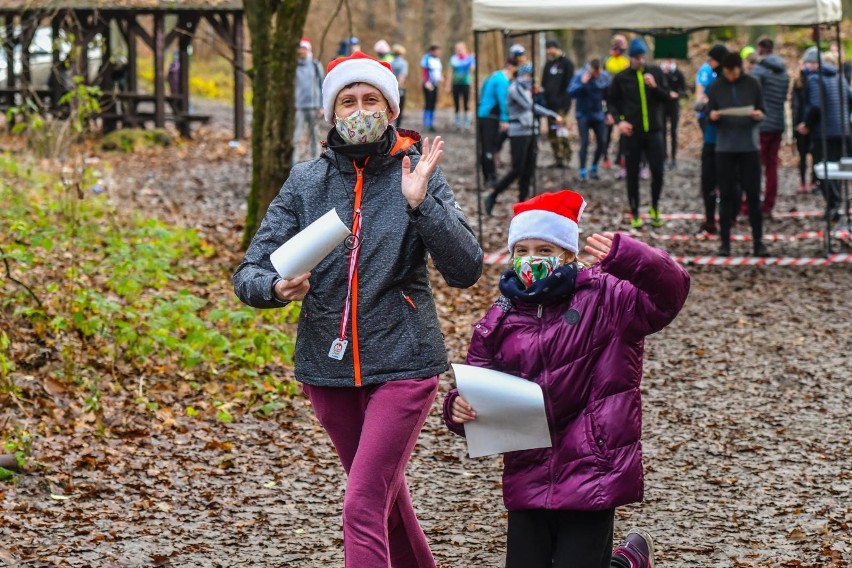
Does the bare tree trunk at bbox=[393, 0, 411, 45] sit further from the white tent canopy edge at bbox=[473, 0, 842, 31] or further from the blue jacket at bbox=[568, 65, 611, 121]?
the white tent canopy edge at bbox=[473, 0, 842, 31]

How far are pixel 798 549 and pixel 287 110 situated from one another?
750 centimetres

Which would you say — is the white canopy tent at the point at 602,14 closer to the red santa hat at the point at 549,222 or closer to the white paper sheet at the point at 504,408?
the red santa hat at the point at 549,222

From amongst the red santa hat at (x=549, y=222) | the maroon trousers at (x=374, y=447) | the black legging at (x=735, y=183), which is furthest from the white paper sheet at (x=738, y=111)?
the maroon trousers at (x=374, y=447)

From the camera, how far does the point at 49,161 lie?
53.8 feet

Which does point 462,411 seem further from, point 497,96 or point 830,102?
point 497,96

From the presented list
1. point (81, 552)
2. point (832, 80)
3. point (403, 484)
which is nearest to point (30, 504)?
point (81, 552)

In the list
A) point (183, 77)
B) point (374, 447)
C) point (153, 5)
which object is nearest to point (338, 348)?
point (374, 447)

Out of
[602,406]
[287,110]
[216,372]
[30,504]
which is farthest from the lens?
[287,110]

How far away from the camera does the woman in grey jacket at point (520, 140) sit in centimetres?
1655

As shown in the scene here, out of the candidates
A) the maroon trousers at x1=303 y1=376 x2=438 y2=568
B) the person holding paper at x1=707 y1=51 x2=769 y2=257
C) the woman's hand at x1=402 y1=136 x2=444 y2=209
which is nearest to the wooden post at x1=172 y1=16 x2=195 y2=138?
the person holding paper at x1=707 y1=51 x2=769 y2=257

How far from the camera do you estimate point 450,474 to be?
7.21 metres

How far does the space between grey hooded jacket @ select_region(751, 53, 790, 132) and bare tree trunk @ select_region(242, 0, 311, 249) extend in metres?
6.19

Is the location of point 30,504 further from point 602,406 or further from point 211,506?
point 602,406

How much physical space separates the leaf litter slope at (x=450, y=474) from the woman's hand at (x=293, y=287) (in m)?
2.09
